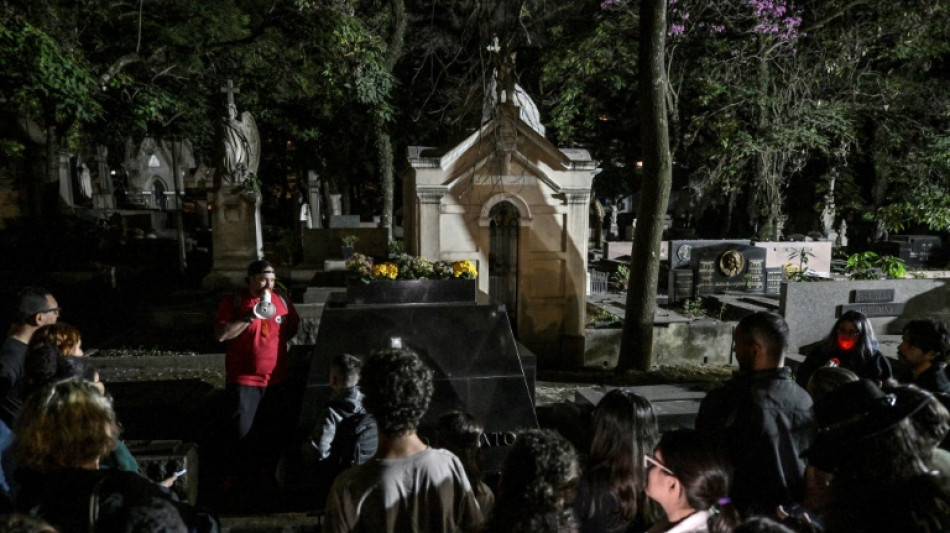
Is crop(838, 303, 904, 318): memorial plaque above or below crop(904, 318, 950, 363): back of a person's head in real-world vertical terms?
below

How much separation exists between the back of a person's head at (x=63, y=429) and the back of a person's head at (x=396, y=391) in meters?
1.07

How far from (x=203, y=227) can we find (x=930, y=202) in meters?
28.5

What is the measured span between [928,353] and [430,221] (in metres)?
8.03

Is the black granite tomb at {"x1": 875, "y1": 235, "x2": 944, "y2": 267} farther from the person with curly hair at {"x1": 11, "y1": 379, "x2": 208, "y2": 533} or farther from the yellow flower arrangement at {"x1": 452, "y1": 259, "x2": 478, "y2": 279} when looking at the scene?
the person with curly hair at {"x1": 11, "y1": 379, "x2": 208, "y2": 533}

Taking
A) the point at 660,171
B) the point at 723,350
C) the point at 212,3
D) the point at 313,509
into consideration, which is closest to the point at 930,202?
the point at 723,350

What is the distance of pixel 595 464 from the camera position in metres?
2.95

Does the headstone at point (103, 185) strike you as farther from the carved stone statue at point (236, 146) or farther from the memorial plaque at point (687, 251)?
the memorial plaque at point (687, 251)

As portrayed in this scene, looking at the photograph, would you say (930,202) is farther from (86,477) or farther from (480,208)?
(86,477)

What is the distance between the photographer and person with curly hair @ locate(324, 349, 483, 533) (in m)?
2.42

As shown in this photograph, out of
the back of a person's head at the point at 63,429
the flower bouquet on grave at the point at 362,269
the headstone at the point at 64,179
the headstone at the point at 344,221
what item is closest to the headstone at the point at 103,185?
the headstone at the point at 64,179

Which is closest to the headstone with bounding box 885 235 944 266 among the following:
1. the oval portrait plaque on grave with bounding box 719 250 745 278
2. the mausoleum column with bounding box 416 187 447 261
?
the oval portrait plaque on grave with bounding box 719 250 745 278

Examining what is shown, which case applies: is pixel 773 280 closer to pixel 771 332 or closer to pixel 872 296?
pixel 872 296

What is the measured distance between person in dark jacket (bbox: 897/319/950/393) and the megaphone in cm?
491

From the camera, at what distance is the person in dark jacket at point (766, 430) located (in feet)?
10.1
